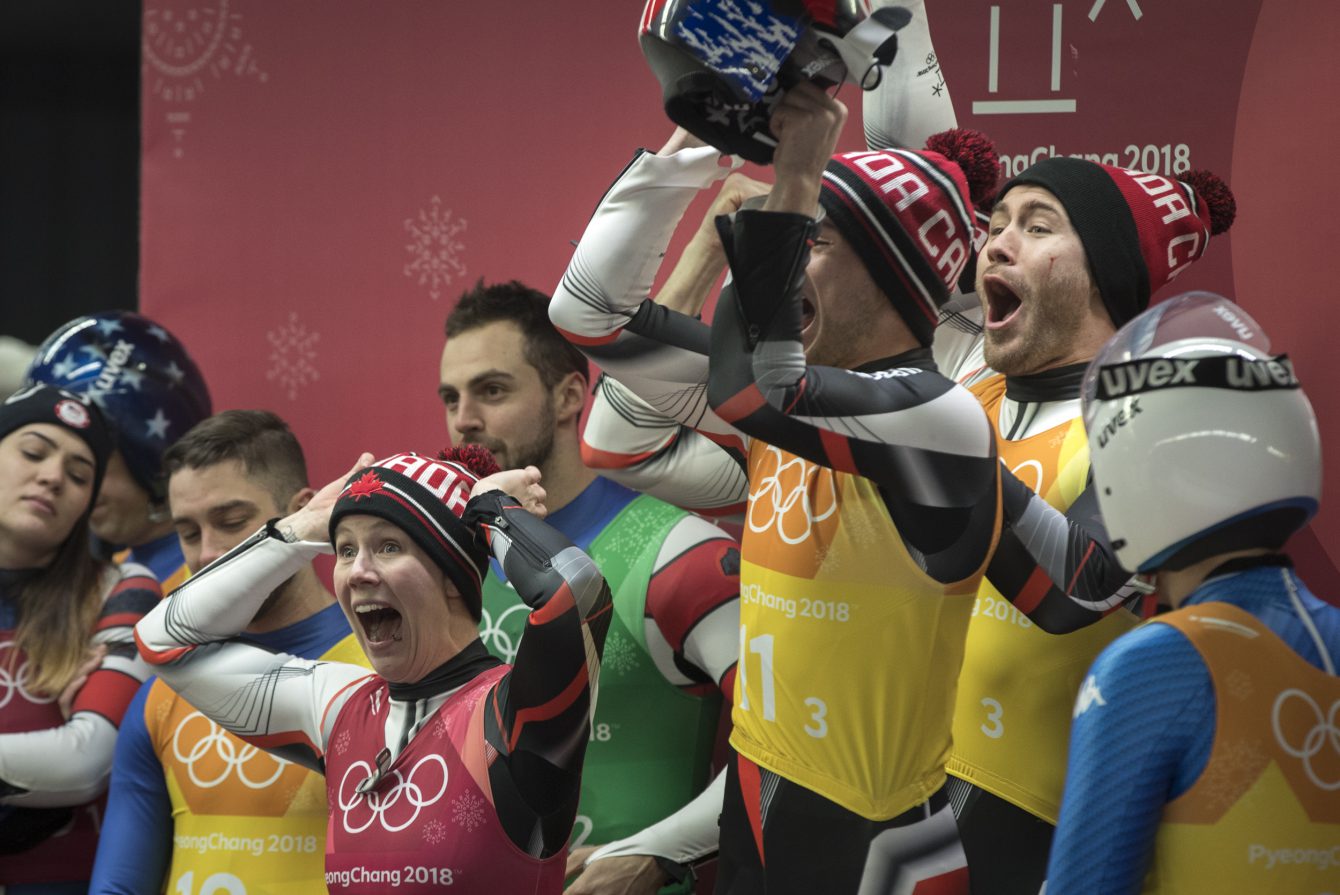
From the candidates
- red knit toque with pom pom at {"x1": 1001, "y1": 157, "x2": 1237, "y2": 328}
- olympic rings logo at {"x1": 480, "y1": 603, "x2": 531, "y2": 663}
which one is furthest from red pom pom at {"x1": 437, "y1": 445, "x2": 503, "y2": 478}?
red knit toque with pom pom at {"x1": 1001, "y1": 157, "x2": 1237, "y2": 328}

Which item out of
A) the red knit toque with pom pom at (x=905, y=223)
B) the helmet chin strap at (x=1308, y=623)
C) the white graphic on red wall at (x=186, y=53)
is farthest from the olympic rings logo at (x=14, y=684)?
the helmet chin strap at (x=1308, y=623)

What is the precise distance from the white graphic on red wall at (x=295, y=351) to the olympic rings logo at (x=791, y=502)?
2048 millimetres

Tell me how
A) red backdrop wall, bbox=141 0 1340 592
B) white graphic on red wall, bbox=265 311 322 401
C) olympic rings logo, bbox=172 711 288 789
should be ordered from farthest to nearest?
white graphic on red wall, bbox=265 311 322 401
red backdrop wall, bbox=141 0 1340 592
olympic rings logo, bbox=172 711 288 789

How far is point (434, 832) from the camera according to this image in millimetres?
2516

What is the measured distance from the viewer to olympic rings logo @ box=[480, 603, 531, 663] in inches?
130

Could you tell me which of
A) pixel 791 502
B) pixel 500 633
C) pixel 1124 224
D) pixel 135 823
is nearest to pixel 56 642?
pixel 135 823

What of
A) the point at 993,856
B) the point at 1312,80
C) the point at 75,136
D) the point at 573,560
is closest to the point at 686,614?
the point at 573,560

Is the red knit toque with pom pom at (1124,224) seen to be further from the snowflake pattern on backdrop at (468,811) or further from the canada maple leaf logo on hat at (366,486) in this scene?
the snowflake pattern on backdrop at (468,811)

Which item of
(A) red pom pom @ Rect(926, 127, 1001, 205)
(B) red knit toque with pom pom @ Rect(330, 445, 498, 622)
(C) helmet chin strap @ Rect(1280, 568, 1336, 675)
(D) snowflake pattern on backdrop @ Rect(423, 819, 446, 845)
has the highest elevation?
(A) red pom pom @ Rect(926, 127, 1001, 205)

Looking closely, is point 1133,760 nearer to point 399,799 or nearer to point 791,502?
point 791,502

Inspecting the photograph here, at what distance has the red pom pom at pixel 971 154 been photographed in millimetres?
2688

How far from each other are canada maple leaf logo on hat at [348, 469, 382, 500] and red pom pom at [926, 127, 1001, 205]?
3.52 feet

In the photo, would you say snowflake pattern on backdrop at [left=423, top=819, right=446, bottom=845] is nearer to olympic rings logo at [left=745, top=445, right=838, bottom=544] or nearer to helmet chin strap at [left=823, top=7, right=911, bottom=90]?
olympic rings logo at [left=745, top=445, right=838, bottom=544]

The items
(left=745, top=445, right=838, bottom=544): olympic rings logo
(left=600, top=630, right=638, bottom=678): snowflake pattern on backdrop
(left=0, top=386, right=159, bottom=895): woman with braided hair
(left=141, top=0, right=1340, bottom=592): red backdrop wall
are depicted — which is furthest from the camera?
(left=141, top=0, right=1340, bottom=592): red backdrop wall
